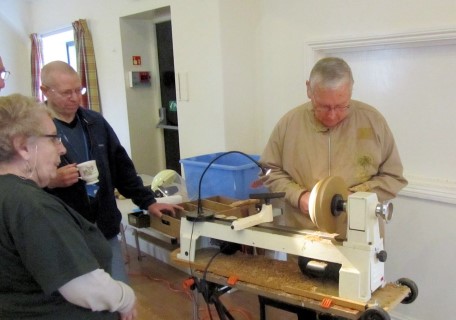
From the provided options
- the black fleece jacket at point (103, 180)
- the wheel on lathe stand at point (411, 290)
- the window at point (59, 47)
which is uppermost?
the window at point (59, 47)

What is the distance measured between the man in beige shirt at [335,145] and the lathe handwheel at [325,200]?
9.4 inches

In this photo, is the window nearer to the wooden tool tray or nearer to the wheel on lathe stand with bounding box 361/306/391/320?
the wooden tool tray

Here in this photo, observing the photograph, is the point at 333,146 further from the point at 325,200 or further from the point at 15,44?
the point at 15,44

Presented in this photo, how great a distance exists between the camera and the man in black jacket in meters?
1.88

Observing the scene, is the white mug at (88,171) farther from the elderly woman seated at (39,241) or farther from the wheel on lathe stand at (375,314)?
the wheel on lathe stand at (375,314)

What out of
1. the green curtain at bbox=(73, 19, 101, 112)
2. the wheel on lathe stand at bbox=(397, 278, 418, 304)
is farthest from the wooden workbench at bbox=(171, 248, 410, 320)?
the green curtain at bbox=(73, 19, 101, 112)

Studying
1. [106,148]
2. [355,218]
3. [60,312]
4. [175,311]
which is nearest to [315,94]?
[355,218]

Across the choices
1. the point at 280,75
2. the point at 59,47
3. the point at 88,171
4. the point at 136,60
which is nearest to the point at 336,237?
the point at 88,171

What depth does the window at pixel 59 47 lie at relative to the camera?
17.2 ft

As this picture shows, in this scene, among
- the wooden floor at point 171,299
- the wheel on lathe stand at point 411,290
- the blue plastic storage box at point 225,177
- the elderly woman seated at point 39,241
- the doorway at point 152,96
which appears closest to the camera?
the elderly woman seated at point 39,241

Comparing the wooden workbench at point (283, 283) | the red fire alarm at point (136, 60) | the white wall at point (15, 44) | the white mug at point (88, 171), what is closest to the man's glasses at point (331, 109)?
the wooden workbench at point (283, 283)

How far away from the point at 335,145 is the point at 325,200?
0.46m

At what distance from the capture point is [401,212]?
8.13 feet

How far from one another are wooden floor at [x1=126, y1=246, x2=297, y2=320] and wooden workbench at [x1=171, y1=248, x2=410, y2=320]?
1008mm
